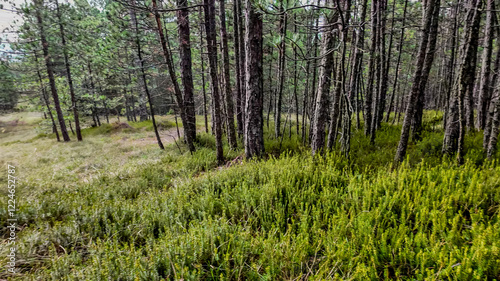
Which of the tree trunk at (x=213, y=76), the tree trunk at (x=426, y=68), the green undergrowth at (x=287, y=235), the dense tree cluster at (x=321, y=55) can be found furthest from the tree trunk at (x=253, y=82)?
the tree trunk at (x=426, y=68)

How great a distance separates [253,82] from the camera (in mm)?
5914

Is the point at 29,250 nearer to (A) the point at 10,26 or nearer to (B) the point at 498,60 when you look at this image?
(B) the point at 498,60

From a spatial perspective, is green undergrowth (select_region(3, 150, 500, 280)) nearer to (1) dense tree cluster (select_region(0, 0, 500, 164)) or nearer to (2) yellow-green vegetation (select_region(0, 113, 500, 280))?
(2) yellow-green vegetation (select_region(0, 113, 500, 280))

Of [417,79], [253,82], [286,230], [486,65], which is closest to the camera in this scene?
[286,230]

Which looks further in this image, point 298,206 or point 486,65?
point 486,65

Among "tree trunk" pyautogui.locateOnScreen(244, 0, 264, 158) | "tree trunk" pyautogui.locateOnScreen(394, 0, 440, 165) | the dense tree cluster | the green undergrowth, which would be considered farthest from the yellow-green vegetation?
"tree trunk" pyautogui.locateOnScreen(244, 0, 264, 158)

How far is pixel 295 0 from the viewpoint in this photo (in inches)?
126

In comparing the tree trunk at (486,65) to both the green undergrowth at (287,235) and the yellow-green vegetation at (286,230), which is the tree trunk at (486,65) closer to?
the yellow-green vegetation at (286,230)

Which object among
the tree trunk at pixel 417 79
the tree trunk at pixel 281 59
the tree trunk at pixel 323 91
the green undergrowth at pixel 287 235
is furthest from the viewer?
the tree trunk at pixel 323 91

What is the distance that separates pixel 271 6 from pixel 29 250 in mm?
4607

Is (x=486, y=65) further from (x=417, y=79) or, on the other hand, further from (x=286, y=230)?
(x=286, y=230)

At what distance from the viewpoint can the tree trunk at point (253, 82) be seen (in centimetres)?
560

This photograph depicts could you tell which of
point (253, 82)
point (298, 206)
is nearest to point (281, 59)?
point (253, 82)

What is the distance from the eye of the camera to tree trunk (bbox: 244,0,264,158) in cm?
560
